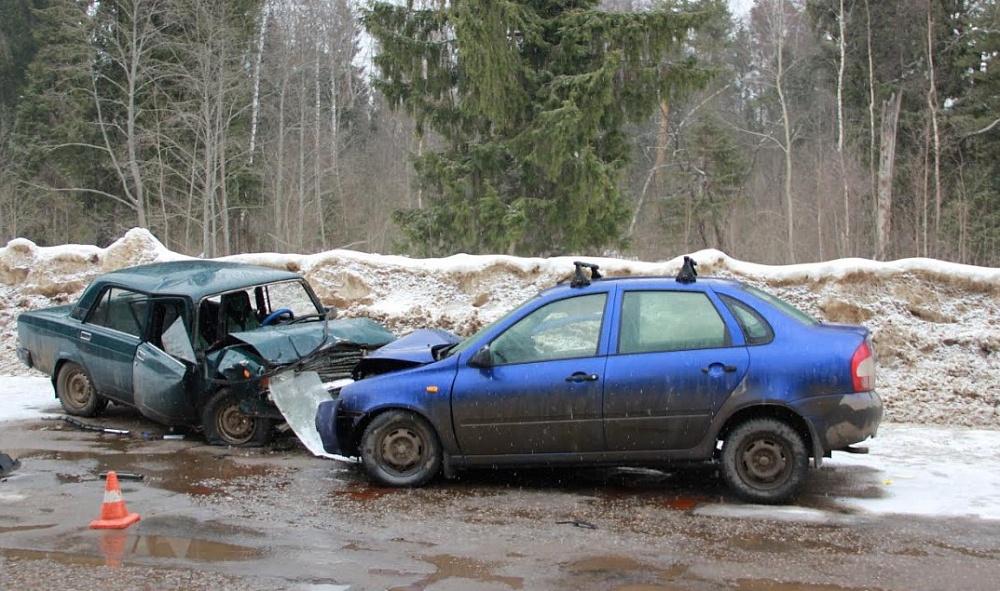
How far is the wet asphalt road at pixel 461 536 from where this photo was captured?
5285 millimetres

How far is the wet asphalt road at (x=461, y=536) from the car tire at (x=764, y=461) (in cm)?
28

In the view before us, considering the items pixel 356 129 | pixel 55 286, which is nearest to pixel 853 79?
pixel 356 129

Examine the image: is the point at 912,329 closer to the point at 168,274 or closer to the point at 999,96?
the point at 168,274

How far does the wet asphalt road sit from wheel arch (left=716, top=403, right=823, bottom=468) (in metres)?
0.47

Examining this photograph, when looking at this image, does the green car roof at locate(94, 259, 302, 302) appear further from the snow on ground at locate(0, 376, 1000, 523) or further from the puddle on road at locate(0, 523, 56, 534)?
the puddle on road at locate(0, 523, 56, 534)

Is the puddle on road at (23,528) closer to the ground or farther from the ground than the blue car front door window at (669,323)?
closer to the ground

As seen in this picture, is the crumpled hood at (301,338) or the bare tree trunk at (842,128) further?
the bare tree trunk at (842,128)

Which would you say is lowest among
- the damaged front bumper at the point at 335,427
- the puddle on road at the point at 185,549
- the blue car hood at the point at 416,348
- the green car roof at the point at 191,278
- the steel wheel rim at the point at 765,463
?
the puddle on road at the point at 185,549

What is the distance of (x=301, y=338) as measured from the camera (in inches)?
355

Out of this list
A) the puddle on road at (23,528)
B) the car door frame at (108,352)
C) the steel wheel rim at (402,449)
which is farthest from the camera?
the car door frame at (108,352)

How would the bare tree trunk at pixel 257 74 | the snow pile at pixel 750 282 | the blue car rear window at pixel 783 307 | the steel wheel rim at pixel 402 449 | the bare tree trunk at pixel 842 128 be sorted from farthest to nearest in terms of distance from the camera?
the bare tree trunk at pixel 257 74
the bare tree trunk at pixel 842 128
the snow pile at pixel 750 282
the steel wheel rim at pixel 402 449
the blue car rear window at pixel 783 307

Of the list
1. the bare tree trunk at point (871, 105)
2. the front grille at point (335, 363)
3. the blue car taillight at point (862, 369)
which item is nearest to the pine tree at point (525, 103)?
the front grille at point (335, 363)

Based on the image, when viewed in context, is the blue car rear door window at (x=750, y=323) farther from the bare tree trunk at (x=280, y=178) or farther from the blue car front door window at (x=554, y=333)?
the bare tree trunk at (x=280, y=178)

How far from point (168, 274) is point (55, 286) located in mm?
5283
